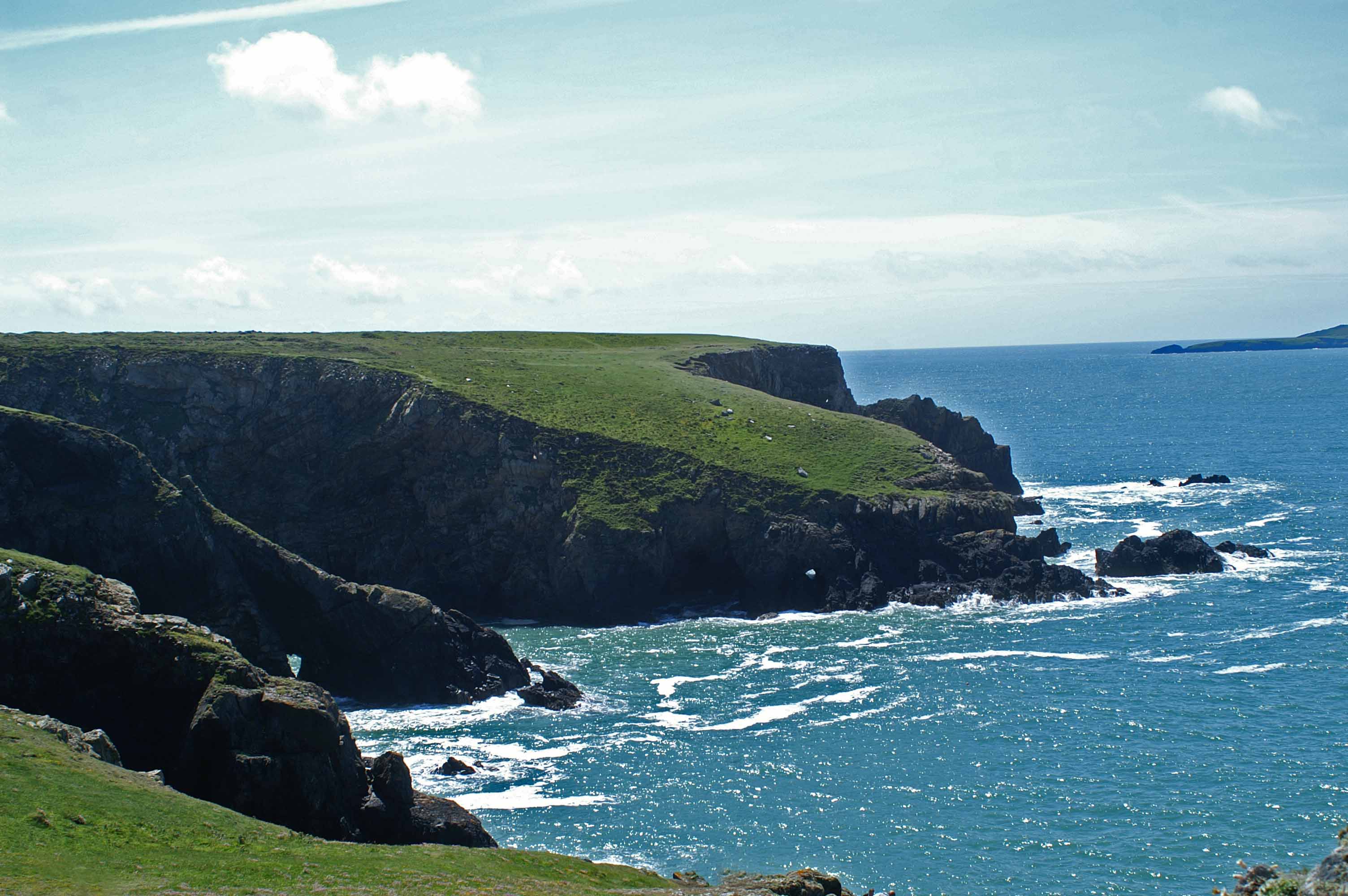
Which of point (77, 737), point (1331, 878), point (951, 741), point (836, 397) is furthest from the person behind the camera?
point (836, 397)

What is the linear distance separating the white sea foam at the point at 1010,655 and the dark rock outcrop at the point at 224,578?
25.1m

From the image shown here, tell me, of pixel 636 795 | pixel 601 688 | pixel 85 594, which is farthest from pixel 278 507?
pixel 636 795

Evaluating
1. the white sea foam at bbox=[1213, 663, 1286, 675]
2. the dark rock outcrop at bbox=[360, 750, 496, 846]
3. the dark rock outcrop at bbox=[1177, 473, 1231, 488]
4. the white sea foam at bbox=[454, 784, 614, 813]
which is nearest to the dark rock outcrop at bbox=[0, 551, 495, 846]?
the dark rock outcrop at bbox=[360, 750, 496, 846]

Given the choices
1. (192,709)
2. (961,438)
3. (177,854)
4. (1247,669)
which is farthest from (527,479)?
(177,854)

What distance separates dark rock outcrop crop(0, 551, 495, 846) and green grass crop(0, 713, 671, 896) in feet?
14.4

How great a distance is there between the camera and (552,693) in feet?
220

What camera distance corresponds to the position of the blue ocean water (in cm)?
4619

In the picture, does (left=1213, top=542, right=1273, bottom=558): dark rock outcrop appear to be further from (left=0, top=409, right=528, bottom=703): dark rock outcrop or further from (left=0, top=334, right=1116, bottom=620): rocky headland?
(left=0, top=409, right=528, bottom=703): dark rock outcrop

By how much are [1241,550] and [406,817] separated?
75940 mm

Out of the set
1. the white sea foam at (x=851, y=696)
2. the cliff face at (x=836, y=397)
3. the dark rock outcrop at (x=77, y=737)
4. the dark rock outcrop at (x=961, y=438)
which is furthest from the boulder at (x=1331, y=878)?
the dark rock outcrop at (x=961, y=438)

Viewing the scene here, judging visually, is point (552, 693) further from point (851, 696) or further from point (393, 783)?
point (393, 783)

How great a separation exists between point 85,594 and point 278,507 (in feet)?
158

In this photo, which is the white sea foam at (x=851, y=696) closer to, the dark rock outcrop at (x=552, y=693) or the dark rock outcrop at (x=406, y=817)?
the dark rock outcrop at (x=552, y=693)

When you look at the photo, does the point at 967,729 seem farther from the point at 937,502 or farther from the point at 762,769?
the point at 937,502
